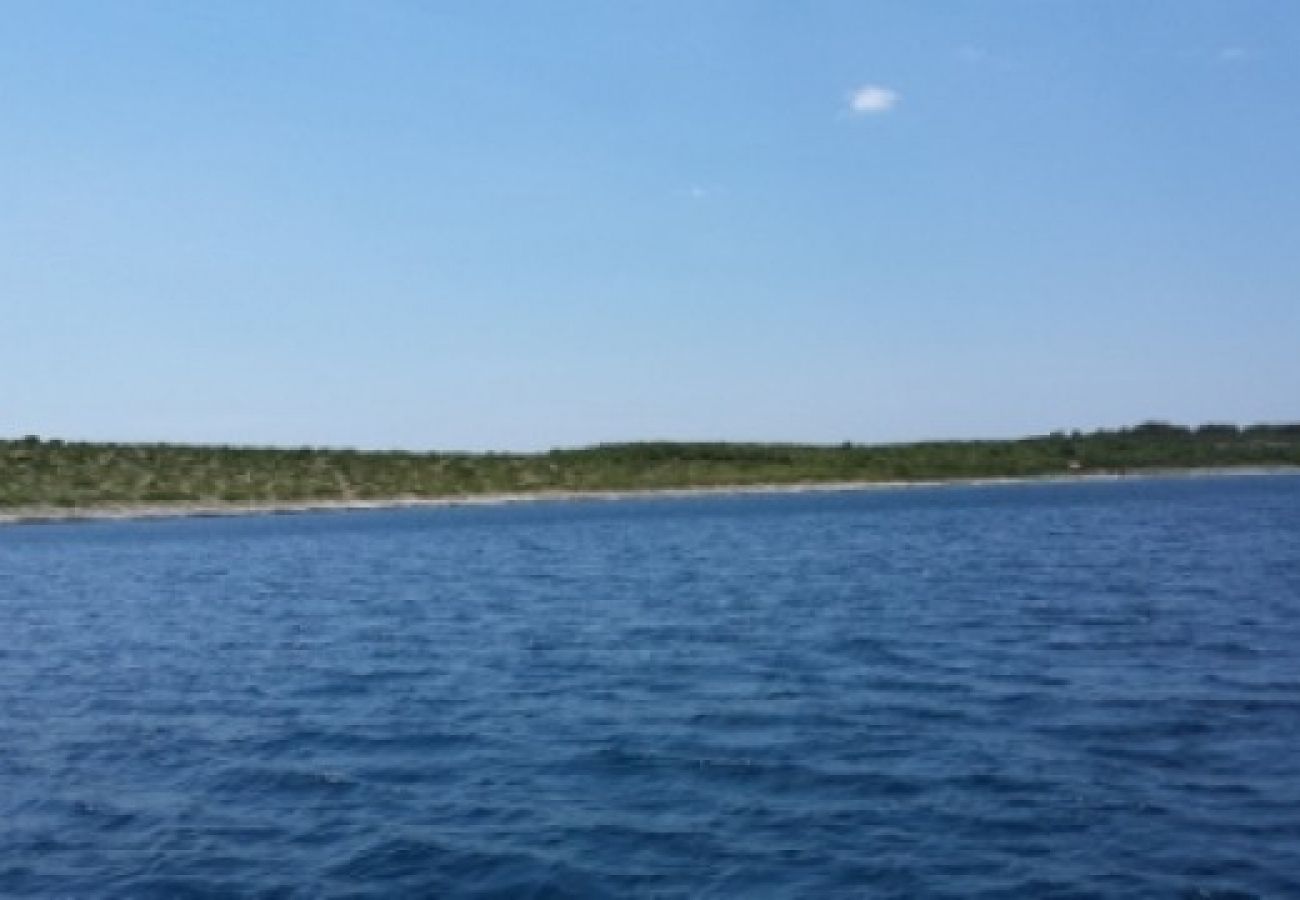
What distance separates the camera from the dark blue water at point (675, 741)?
16344 mm

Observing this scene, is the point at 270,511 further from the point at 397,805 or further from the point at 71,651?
the point at 397,805

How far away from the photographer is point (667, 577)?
6234 centimetres

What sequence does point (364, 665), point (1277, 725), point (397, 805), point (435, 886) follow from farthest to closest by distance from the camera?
1. point (364, 665)
2. point (1277, 725)
3. point (397, 805)
4. point (435, 886)

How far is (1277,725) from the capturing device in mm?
22938

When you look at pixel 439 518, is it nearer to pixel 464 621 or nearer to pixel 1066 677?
pixel 464 621

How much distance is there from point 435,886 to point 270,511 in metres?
Result: 167

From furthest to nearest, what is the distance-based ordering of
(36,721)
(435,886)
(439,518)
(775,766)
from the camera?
(439,518) → (36,721) → (775,766) → (435,886)

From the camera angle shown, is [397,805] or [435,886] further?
[397,805]

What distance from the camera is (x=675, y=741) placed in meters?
23.6

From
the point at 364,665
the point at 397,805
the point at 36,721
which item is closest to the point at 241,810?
the point at 397,805

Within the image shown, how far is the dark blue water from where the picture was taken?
1634 cm

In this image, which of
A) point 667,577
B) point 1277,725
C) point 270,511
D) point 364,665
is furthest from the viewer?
point 270,511

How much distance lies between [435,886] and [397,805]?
4.03m

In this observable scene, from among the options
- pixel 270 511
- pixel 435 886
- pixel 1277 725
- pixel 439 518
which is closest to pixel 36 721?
pixel 435 886
